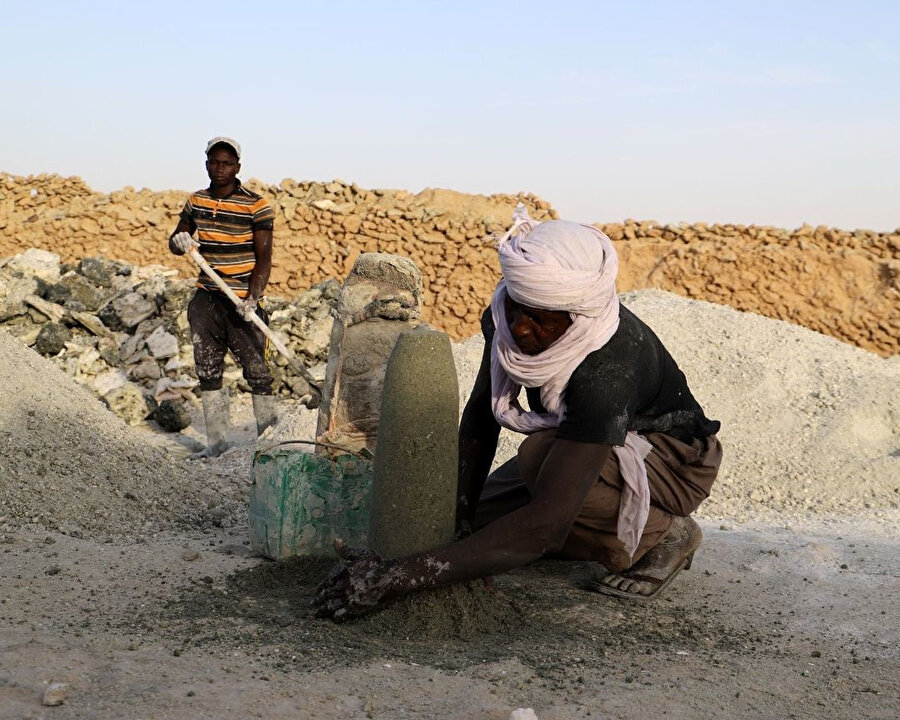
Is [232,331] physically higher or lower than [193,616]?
higher

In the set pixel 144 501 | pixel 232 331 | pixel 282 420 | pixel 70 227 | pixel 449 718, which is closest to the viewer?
pixel 449 718

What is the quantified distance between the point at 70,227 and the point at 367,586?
13492 mm

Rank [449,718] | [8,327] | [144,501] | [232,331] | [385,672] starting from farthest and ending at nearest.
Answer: [8,327] → [232,331] → [144,501] → [385,672] → [449,718]

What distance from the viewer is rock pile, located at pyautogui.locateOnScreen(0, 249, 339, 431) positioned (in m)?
10.3

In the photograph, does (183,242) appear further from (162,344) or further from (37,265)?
(37,265)

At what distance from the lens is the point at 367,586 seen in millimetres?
2936

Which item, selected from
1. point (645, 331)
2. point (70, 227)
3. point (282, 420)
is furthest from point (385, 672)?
point (70, 227)

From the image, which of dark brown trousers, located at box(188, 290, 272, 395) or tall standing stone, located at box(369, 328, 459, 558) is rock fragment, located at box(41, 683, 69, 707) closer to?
tall standing stone, located at box(369, 328, 459, 558)

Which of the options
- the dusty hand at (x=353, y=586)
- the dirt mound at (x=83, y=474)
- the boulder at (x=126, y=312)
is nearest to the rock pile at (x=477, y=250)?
the boulder at (x=126, y=312)

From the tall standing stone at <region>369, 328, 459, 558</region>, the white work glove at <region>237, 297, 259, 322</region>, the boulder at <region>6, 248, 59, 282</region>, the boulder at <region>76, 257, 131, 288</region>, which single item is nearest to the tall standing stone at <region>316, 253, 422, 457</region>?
the tall standing stone at <region>369, 328, 459, 558</region>

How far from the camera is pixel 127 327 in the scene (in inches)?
445

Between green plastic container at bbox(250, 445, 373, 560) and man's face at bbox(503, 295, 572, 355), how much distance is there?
114cm

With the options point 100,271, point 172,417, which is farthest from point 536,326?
point 100,271

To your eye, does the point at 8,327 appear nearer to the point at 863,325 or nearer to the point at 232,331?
the point at 232,331
